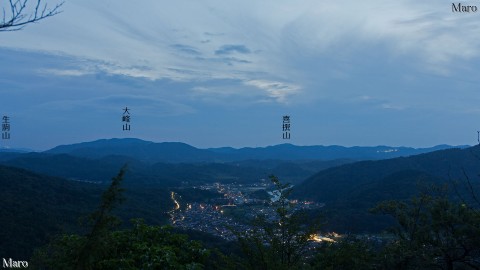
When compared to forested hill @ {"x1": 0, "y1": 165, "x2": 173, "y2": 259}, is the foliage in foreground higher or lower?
higher

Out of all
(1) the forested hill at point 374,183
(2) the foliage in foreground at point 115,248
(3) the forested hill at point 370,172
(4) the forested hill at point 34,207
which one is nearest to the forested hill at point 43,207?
(4) the forested hill at point 34,207

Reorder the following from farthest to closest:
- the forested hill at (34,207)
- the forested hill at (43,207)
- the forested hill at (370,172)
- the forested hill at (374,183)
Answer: the forested hill at (370,172), the forested hill at (374,183), the forested hill at (43,207), the forested hill at (34,207)

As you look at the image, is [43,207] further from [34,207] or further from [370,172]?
[370,172]

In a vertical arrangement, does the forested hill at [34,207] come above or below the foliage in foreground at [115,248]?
below

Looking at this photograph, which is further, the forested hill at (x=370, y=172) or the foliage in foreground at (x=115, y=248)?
the forested hill at (x=370, y=172)

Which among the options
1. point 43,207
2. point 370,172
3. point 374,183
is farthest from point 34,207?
point 370,172

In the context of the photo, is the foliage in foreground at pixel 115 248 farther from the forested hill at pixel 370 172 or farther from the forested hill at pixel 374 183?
the forested hill at pixel 370 172

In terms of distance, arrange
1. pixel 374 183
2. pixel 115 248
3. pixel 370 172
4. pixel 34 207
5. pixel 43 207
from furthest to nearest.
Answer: pixel 370 172, pixel 374 183, pixel 43 207, pixel 34 207, pixel 115 248

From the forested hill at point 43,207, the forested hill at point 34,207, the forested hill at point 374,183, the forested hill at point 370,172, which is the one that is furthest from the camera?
the forested hill at point 370,172

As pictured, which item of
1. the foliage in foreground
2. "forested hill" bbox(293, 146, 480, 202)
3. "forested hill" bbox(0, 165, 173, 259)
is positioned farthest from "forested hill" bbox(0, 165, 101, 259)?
"forested hill" bbox(293, 146, 480, 202)

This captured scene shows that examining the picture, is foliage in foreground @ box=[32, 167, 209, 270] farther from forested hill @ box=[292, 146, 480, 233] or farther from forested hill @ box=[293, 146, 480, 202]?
forested hill @ box=[293, 146, 480, 202]

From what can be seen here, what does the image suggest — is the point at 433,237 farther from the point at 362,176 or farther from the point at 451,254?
the point at 362,176

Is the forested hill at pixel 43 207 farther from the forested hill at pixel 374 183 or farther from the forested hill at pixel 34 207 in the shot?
the forested hill at pixel 374 183
